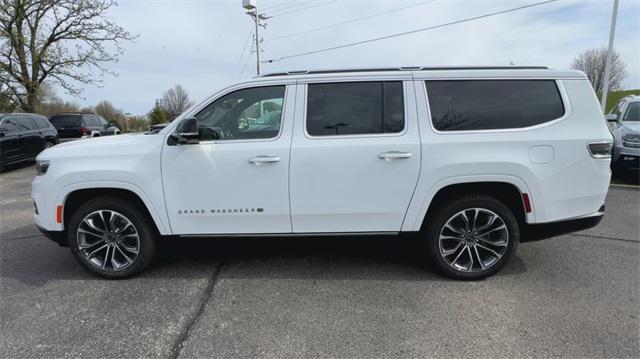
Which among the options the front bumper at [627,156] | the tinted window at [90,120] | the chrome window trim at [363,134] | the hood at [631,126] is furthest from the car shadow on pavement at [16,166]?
the hood at [631,126]

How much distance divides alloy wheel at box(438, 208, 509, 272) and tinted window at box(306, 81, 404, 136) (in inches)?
41.3

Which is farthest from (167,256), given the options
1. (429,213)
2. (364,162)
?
(429,213)

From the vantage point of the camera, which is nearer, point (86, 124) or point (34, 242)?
point (34, 242)

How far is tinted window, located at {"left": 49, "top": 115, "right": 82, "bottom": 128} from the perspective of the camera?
14633 mm

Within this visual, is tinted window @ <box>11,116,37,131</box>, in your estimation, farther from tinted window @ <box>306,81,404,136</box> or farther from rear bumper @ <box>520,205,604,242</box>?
rear bumper @ <box>520,205,604,242</box>

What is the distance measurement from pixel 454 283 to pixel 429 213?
2.25 feet

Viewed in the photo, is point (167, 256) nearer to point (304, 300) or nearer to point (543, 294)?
point (304, 300)

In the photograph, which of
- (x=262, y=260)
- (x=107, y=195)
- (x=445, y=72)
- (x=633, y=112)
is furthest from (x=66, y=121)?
(x=633, y=112)

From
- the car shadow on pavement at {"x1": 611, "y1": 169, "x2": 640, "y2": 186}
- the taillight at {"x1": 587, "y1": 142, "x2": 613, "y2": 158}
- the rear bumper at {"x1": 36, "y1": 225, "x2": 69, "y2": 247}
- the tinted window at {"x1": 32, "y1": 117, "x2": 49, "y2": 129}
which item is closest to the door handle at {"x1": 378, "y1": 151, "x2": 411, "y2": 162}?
the taillight at {"x1": 587, "y1": 142, "x2": 613, "y2": 158}

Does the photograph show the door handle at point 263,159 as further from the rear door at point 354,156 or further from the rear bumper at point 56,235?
the rear bumper at point 56,235

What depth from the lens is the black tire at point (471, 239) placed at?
3430mm

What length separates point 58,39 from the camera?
21.1 m

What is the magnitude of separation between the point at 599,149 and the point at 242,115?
10.6 ft

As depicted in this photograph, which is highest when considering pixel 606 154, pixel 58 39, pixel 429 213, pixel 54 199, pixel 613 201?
pixel 58 39
